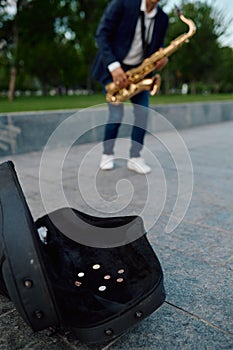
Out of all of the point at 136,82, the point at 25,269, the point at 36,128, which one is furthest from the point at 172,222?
the point at 36,128

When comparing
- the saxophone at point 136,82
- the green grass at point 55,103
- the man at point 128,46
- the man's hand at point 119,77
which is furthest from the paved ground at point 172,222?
the green grass at point 55,103

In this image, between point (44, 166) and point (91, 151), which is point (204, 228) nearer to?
point (44, 166)

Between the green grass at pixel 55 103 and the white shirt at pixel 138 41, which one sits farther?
the green grass at pixel 55 103

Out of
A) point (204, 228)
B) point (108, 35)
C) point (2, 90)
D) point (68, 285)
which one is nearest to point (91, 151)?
point (108, 35)

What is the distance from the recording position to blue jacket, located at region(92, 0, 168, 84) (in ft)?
10.7

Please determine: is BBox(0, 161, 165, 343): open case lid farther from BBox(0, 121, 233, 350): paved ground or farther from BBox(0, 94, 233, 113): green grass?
BBox(0, 94, 233, 113): green grass

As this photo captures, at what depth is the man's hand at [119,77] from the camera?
11.0ft

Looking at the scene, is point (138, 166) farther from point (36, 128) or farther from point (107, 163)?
point (36, 128)

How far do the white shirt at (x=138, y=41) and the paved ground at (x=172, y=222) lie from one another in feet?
3.81

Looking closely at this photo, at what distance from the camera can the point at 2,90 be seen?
40.7 m

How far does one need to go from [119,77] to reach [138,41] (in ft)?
1.51

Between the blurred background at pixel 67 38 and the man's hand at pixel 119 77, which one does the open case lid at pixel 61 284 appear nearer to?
the man's hand at pixel 119 77

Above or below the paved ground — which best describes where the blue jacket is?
above

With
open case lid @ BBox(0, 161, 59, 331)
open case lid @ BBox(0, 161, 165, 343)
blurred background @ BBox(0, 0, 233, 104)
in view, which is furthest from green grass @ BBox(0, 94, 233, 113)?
open case lid @ BBox(0, 161, 59, 331)
